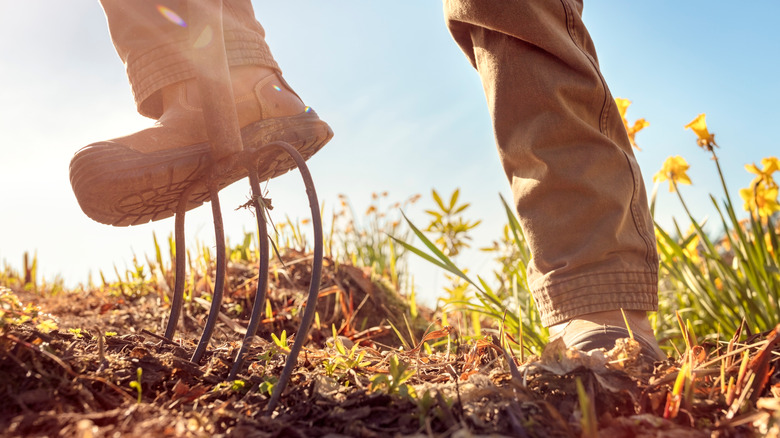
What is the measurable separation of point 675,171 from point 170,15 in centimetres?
188

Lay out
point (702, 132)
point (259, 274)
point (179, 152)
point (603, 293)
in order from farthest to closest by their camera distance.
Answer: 1. point (702, 132)
2. point (179, 152)
3. point (603, 293)
4. point (259, 274)

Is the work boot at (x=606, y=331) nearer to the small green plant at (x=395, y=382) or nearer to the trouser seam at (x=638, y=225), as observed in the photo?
the trouser seam at (x=638, y=225)

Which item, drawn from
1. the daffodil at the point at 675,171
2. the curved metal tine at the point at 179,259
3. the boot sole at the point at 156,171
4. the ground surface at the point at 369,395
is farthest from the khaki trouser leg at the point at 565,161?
the daffodil at the point at 675,171

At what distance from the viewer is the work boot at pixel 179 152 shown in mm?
1221

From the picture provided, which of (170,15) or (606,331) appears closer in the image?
(606,331)

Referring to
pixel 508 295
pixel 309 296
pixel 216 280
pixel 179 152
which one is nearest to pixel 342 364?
pixel 309 296

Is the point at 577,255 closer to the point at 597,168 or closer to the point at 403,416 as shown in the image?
the point at 597,168

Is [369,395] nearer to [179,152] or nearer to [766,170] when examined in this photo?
[179,152]

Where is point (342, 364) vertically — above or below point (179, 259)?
below

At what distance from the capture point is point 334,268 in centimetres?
264

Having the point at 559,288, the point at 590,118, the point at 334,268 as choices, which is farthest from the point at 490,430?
the point at 334,268

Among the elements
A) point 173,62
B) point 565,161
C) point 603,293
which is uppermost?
point 173,62

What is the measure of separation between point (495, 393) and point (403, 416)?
15cm

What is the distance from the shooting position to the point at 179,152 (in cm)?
126
